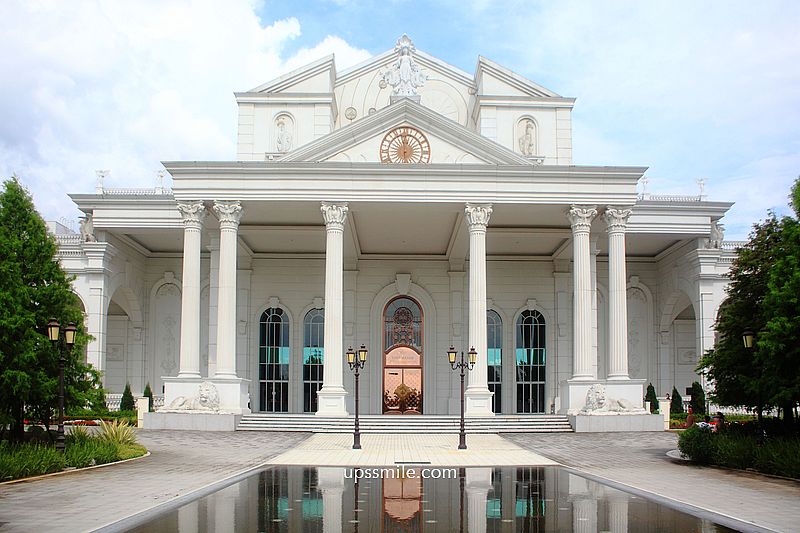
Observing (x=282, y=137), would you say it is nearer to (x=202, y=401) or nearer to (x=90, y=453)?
(x=202, y=401)

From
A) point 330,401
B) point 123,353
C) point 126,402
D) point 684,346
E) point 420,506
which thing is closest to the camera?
point 420,506

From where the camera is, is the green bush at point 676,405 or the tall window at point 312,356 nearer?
the green bush at point 676,405

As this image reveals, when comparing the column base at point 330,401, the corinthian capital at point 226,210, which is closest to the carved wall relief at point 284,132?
the corinthian capital at point 226,210

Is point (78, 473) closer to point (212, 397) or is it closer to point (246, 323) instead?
point (212, 397)

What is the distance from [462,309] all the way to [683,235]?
1188cm

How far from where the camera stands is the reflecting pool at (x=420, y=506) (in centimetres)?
1230

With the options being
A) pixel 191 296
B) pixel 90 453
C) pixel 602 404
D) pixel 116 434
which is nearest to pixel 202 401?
pixel 191 296

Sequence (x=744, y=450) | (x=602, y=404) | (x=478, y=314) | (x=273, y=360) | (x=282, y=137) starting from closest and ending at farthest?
(x=744, y=450) < (x=602, y=404) < (x=478, y=314) < (x=282, y=137) < (x=273, y=360)

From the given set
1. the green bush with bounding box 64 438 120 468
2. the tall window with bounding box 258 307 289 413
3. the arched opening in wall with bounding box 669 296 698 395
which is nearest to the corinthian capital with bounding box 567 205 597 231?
the arched opening in wall with bounding box 669 296 698 395

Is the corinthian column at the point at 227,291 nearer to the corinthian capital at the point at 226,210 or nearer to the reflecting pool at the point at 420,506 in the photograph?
the corinthian capital at the point at 226,210

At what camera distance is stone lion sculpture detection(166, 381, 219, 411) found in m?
32.2

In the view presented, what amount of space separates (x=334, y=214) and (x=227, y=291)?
17.6ft

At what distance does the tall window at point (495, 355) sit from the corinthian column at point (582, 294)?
426 inches

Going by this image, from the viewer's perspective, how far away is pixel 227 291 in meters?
33.8
